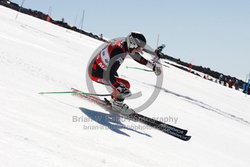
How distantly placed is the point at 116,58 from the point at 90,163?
3.70m

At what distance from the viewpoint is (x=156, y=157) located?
5.60 meters

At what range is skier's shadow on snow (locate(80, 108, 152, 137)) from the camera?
6504mm

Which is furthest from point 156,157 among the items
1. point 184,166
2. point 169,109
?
point 169,109

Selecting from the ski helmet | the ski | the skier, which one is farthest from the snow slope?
the ski helmet

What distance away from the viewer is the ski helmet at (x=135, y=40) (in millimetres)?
7219

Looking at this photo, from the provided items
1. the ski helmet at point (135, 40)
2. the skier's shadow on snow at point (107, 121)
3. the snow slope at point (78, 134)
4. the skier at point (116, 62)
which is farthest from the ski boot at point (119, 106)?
the ski helmet at point (135, 40)

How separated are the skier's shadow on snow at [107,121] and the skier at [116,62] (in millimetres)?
487

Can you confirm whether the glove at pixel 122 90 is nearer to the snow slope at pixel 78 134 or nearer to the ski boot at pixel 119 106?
the ski boot at pixel 119 106

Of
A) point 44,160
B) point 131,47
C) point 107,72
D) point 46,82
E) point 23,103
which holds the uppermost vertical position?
point 131,47

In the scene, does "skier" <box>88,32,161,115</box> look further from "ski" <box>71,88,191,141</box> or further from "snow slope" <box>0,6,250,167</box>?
"snow slope" <box>0,6,250,167</box>

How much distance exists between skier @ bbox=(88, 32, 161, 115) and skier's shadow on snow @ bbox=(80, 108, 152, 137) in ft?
1.60

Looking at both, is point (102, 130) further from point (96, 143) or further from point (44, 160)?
point (44, 160)

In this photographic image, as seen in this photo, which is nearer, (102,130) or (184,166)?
(184,166)

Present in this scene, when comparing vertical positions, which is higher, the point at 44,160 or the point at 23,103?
the point at 23,103
